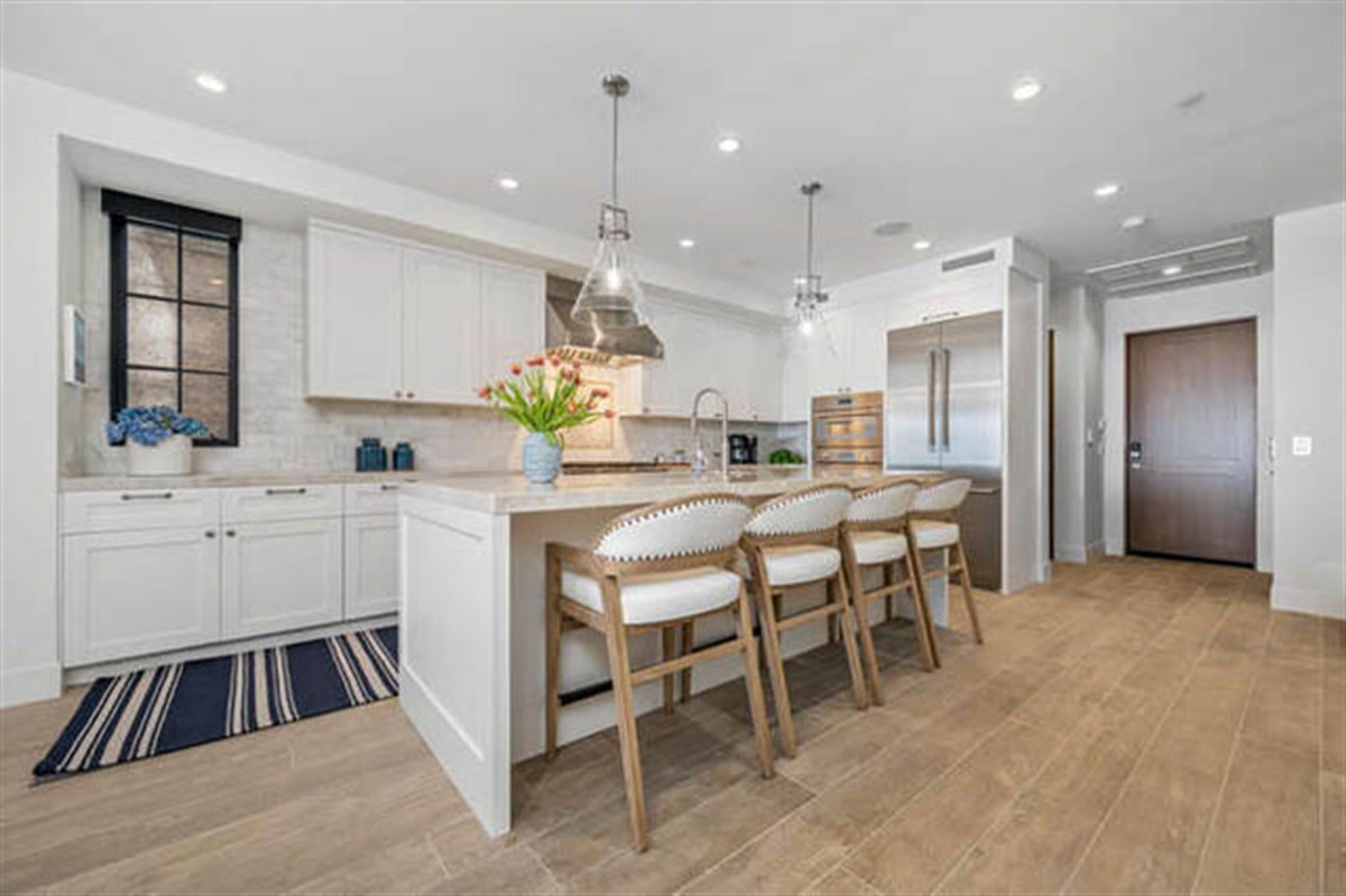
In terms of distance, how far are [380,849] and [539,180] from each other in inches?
126

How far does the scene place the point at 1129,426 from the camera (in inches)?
225

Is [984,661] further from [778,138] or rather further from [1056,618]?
[778,138]

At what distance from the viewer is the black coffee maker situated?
582cm

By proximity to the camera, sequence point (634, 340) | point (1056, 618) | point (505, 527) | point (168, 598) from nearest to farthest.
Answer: point (505, 527)
point (168, 598)
point (1056, 618)
point (634, 340)

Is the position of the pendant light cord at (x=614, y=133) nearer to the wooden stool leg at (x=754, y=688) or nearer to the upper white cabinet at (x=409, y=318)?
the upper white cabinet at (x=409, y=318)

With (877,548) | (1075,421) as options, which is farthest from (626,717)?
(1075,421)

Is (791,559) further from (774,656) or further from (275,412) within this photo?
(275,412)

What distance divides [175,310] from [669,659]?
136 inches

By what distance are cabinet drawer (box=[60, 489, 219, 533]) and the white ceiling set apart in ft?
5.98

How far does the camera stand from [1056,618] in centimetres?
357

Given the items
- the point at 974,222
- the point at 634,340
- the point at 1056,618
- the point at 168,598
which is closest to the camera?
the point at 168,598

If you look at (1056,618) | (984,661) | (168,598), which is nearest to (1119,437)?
(1056,618)

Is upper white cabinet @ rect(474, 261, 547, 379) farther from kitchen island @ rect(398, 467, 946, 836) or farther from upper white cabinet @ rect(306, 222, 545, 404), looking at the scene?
kitchen island @ rect(398, 467, 946, 836)

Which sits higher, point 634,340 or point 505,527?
point 634,340
